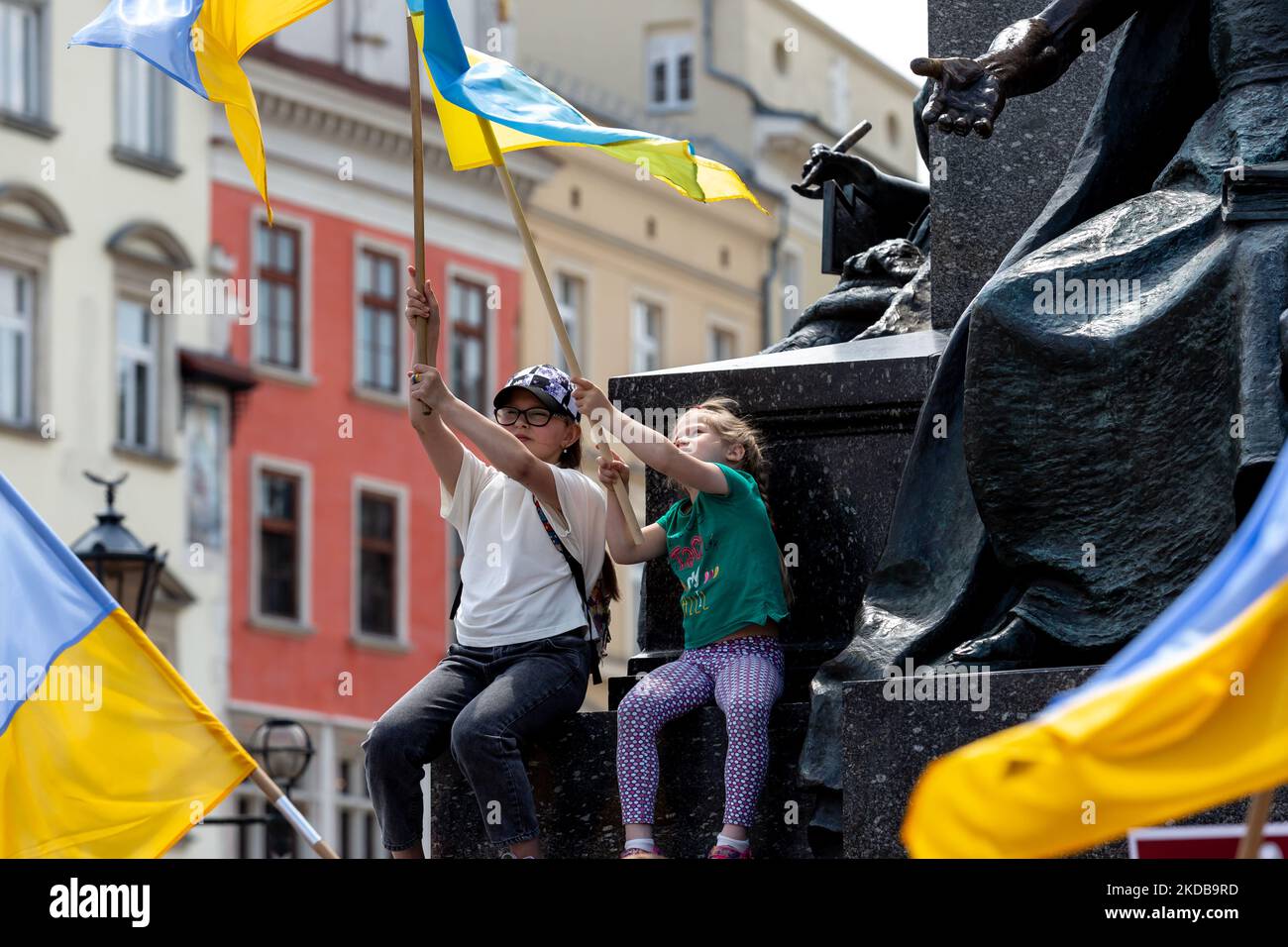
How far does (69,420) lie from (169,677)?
27.4 metres

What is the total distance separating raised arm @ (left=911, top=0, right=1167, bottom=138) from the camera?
23.7ft

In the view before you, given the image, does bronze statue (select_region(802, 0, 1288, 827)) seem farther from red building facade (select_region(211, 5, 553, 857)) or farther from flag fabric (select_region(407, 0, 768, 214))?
red building facade (select_region(211, 5, 553, 857))

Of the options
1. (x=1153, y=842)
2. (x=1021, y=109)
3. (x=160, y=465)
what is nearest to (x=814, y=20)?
(x=160, y=465)

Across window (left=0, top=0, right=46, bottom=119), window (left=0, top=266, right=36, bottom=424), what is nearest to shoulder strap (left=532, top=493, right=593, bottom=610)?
window (left=0, top=266, right=36, bottom=424)

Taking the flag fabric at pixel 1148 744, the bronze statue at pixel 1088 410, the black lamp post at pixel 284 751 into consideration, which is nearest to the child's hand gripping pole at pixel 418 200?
the bronze statue at pixel 1088 410

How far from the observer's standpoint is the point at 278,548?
36844 mm

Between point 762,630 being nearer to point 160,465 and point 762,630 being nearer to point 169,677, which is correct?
point 169,677

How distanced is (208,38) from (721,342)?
36704 mm

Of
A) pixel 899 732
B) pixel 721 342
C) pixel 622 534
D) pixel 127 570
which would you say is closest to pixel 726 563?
pixel 622 534

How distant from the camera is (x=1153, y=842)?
6.01 metres

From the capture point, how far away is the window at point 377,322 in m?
38.2

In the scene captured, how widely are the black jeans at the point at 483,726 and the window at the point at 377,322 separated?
30726 mm

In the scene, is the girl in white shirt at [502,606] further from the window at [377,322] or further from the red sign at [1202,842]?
the window at [377,322]
